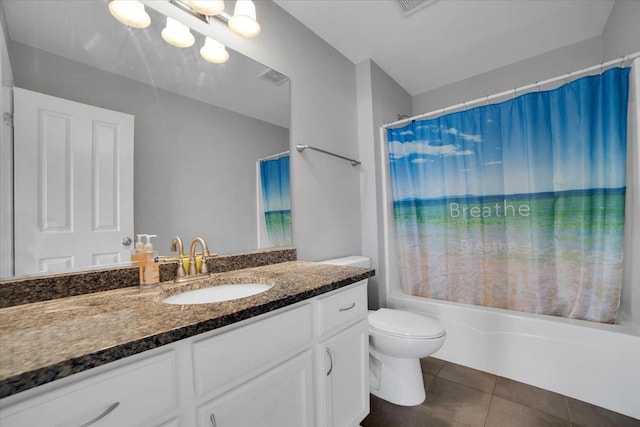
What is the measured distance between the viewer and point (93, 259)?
3.16 feet

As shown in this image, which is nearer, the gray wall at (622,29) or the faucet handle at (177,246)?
the faucet handle at (177,246)

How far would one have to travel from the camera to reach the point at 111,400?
0.51 m

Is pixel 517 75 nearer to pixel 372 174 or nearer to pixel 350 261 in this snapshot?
pixel 372 174

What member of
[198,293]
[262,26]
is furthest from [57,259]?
[262,26]

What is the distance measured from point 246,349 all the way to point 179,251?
1.89 ft

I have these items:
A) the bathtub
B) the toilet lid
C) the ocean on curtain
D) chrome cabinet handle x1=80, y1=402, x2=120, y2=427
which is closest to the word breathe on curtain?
the bathtub

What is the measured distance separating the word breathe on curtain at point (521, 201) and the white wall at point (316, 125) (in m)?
0.44

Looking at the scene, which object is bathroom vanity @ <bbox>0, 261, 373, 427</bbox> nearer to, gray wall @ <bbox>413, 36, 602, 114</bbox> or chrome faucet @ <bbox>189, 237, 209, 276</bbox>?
chrome faucet @ <bbox>189, 237, 209, 276</bbox>

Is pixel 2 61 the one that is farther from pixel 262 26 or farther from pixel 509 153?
pixel 509 153

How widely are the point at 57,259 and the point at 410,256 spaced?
2098 mm

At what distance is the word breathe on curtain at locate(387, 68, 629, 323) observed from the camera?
1494 mm

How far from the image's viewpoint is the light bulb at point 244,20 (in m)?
1.29

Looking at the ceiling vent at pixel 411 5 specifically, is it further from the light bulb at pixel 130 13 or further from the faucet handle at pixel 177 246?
the faucet handle at pixel 177 246

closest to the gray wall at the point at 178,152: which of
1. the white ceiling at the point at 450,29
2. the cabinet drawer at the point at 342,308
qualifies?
the cabinet drawer at the point at 342,308
